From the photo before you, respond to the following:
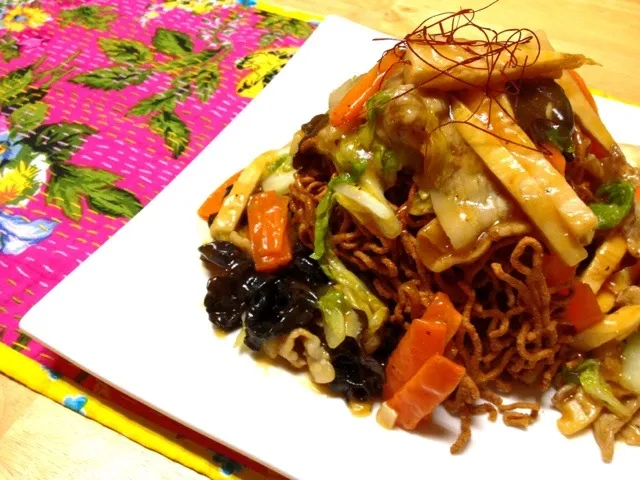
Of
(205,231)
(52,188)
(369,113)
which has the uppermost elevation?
(369,113)

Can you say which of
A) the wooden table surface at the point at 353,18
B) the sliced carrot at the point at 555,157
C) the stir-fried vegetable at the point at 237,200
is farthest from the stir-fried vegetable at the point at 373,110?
the wooden table surface at the point at 353,18

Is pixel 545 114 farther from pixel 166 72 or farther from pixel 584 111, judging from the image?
pixel 166 72

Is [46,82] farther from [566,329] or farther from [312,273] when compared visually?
[566,329]

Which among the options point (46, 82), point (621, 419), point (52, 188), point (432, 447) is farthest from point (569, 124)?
point (46, 82)

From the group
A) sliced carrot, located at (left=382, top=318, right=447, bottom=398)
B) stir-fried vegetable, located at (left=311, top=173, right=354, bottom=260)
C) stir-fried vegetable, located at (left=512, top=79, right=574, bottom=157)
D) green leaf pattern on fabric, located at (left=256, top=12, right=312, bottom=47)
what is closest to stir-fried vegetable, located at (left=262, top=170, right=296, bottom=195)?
stir-fried vegetable, located at (left=311, top=173, right=354, bottom=260)

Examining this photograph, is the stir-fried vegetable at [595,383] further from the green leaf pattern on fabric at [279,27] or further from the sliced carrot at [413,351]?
the green leaf pattern on fabric at [279,27]

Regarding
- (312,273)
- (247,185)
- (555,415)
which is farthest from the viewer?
(247,185)
